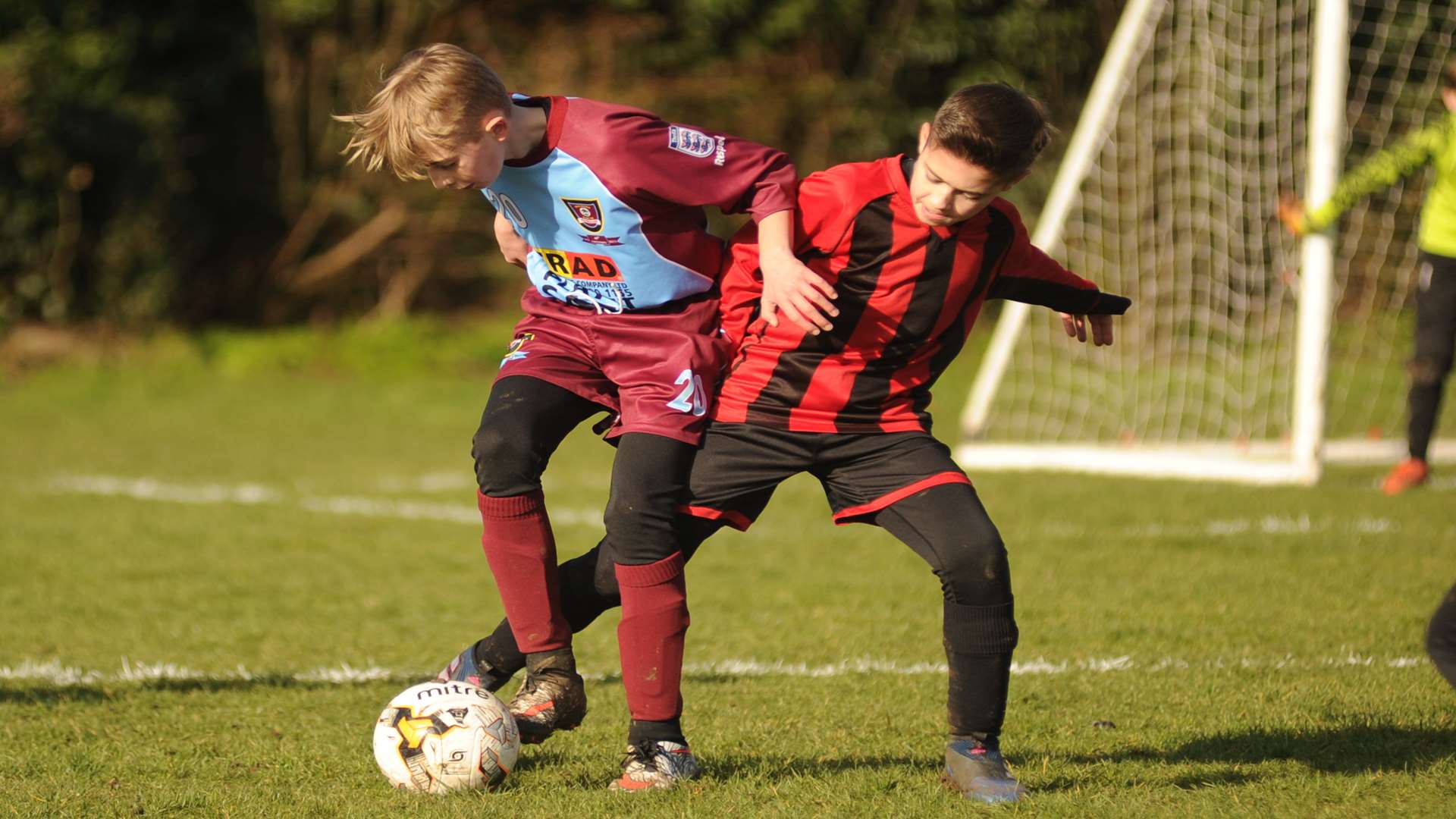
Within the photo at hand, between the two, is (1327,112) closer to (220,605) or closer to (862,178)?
(862,178)

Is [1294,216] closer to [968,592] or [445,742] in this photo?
[968,592]

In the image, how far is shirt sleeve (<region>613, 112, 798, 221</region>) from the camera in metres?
3.33

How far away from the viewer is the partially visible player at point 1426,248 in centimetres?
715

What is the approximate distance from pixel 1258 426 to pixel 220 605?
705 cm

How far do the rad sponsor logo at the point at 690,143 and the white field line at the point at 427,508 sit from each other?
3.68m

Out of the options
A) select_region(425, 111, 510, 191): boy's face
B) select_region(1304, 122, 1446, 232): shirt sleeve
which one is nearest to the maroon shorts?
select_region(425, 111, 510, 191): boy's face

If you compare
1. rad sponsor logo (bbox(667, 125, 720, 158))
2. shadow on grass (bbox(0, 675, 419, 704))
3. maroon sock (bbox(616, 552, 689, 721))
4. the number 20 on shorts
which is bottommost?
shadow on grass (bbox(0, 675, 419, 704))

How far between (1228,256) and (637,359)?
22.6ft

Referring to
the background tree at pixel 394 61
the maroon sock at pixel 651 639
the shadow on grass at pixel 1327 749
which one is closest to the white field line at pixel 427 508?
the shadow on grass at pixel 1327 749

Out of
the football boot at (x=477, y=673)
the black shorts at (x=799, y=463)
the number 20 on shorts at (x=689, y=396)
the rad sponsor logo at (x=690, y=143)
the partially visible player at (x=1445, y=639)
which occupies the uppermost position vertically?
the rad sponsor logo at (x=690, y=143)

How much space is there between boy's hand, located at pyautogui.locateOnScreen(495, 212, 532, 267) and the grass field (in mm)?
1171

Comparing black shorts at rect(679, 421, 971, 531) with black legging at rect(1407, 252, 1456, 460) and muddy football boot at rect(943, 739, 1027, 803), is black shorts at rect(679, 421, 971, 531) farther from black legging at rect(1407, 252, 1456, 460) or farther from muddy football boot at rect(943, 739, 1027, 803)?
black legging at rect(1407, 252, 1456, 460)

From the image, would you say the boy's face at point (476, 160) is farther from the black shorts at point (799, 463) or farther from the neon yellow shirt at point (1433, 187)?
the neon yellow shirt at point (1433, 187)

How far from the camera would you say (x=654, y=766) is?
3236 mm
